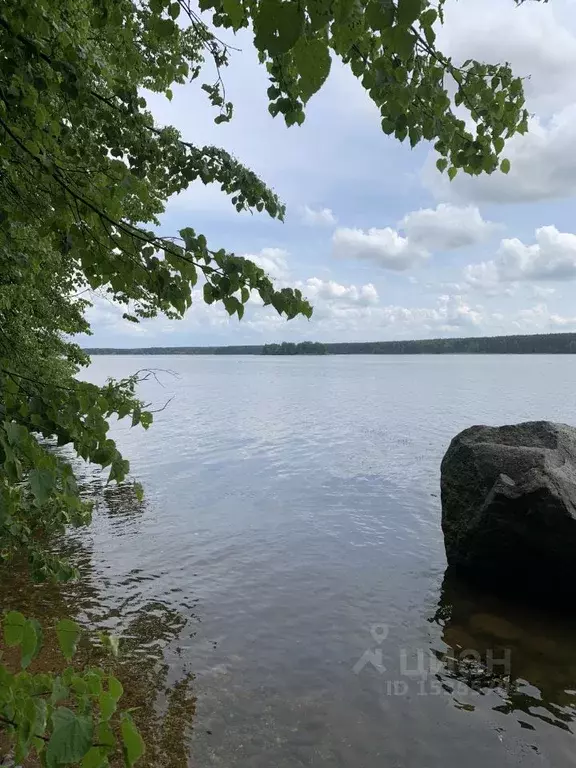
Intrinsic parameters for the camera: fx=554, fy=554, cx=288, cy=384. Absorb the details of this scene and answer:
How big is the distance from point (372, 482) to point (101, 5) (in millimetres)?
19437

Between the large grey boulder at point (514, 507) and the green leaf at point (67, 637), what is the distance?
8.76 metres

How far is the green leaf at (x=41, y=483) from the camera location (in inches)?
94.9

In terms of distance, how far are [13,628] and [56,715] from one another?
1.21ft

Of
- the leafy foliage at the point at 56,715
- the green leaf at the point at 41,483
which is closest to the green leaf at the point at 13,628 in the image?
the leafy foliage at the point at 56,715

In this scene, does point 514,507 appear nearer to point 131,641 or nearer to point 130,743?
point 131,641

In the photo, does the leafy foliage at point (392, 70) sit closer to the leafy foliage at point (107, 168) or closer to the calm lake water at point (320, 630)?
the leafy foliage at point (107, 168)

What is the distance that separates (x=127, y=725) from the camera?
1988 millimetres

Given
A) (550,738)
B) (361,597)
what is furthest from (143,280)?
(361,597)

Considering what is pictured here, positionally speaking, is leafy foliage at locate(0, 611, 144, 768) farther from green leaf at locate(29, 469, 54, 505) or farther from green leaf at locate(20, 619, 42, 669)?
green leaf at locate(29, 469, 54, 505)

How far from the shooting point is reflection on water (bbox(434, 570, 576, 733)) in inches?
292

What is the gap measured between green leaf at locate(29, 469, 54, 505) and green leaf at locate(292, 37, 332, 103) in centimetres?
193

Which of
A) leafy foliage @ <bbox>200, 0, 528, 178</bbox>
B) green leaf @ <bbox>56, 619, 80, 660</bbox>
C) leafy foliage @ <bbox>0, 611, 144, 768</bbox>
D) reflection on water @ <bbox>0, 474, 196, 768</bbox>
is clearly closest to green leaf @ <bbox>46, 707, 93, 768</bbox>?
leafy foliage @ <bbox>0, 611, 144, 768</bbox>

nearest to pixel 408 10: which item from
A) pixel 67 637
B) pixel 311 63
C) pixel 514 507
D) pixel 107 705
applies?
pixel 311 63

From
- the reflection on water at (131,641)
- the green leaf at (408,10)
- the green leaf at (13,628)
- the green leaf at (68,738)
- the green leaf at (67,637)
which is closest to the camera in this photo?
the green leaf at (408,10)
